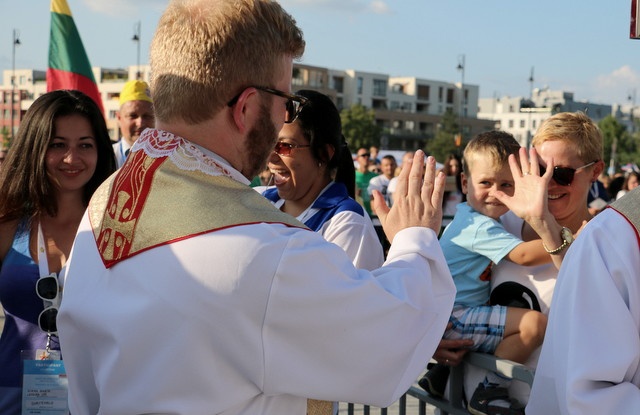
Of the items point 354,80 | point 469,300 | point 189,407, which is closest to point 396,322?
point 189,407

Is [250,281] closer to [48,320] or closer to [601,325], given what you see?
[601,325]

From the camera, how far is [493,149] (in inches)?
138

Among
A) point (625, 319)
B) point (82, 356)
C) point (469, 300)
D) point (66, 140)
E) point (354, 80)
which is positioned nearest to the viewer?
point (625, 319)

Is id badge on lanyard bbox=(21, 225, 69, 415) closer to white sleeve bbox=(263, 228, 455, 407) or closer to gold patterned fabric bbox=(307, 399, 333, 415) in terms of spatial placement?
gold patterned fabric bbox=(307, 399, 333, 415)

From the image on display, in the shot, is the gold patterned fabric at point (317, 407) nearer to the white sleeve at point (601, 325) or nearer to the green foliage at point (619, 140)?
the white sleeve at point (601, 325)

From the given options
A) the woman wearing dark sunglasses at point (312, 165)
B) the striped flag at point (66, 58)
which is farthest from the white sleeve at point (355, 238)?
the striped flag at point (66, 58)

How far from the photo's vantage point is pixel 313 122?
11.5ft

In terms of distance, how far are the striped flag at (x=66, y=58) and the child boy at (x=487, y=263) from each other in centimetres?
507

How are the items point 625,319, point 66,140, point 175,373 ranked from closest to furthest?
point 175,373
point 625,319
point 66,140

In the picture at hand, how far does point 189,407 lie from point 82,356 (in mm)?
458

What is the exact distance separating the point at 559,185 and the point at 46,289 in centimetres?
211

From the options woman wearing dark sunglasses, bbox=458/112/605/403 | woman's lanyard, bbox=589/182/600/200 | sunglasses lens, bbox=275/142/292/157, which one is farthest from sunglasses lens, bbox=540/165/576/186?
woman's lanyard, bbox=589/182/600/200

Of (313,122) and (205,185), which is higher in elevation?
(313,122)

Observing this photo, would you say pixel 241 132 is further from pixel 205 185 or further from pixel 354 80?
pixel 354 80
